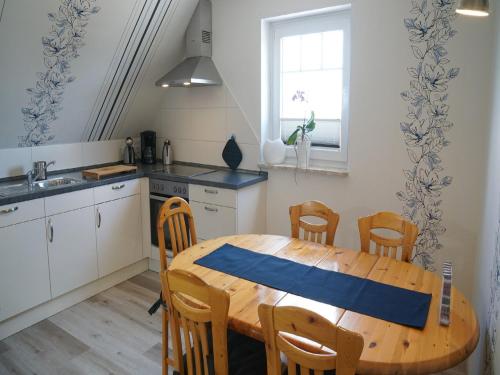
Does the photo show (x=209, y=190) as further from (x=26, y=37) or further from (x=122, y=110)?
(x=26, y=37)

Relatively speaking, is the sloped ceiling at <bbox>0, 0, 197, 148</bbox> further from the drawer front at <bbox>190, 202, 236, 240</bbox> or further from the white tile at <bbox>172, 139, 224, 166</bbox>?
the drawer front at <bbox>190, 202, 236, 240</bbox>

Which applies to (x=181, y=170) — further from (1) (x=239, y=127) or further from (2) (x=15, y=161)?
(2) (x=15, y=161)

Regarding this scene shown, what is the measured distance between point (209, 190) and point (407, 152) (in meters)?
1.46

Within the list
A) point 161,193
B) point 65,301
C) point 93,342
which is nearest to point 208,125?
point 161,193

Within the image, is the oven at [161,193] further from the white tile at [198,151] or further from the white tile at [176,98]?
the white tile at [176,98]

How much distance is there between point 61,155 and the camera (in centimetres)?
335

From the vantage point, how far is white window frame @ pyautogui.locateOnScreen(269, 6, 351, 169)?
2885 millimetres

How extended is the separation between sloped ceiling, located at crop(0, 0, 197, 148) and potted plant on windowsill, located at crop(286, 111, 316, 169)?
4.38 ft

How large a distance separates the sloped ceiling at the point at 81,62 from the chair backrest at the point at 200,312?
1922mm

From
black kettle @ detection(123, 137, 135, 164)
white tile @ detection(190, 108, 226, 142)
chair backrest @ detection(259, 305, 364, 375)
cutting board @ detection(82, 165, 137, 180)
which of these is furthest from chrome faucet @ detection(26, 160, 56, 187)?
chair backrest @ detection(259, 305, 364, 375)

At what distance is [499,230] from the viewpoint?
1.55 m

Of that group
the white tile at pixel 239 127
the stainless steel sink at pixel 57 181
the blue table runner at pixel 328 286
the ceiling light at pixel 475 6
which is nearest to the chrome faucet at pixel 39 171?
the stainless steel sink at pixel 57 181

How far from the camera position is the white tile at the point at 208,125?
352 centimetres

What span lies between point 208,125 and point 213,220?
96 cm
